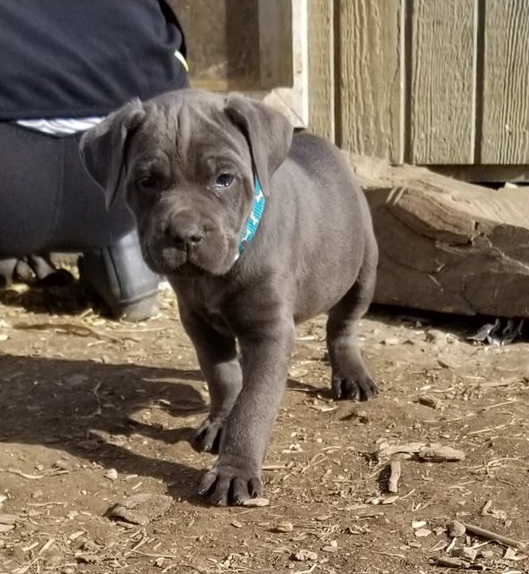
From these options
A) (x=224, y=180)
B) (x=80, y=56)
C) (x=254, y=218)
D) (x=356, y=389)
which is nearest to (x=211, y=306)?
(x=254, y=218)

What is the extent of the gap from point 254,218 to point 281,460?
934 millimetres

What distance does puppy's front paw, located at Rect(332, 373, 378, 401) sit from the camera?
16.5 feet

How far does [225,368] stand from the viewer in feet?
14.8

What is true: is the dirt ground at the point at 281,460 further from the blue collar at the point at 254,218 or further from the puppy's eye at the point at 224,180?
the puppy's eye at the point at 224,180

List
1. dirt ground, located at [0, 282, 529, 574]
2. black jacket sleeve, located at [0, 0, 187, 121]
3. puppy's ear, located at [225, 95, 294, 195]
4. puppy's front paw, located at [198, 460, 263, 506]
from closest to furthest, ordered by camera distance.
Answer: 1. dirt ground, located at [0, 282, 529, 574]
2. puppy's front paw, located at [198, 460, 263, 506]
3. puppy's ear, located at [225, 95, 294, 195]
4. black jacket sleeve, located at [0, 0, 187, 121]

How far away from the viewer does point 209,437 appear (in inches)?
175

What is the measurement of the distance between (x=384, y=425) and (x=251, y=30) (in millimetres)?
3065

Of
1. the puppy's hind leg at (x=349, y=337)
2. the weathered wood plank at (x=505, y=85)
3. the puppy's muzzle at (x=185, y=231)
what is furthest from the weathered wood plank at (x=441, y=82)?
the puppy's muzzle at (x=185, y=231)

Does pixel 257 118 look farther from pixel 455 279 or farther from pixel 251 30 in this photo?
pixel 251 30

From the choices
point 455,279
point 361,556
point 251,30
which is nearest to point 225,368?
point 361,556

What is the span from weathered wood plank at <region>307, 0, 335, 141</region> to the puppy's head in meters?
2.84

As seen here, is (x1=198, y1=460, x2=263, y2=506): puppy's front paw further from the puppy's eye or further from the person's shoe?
the person's shoe

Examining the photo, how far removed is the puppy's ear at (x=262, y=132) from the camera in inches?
160

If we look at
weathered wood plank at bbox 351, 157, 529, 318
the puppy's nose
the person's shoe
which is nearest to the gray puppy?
the puppy's nose
